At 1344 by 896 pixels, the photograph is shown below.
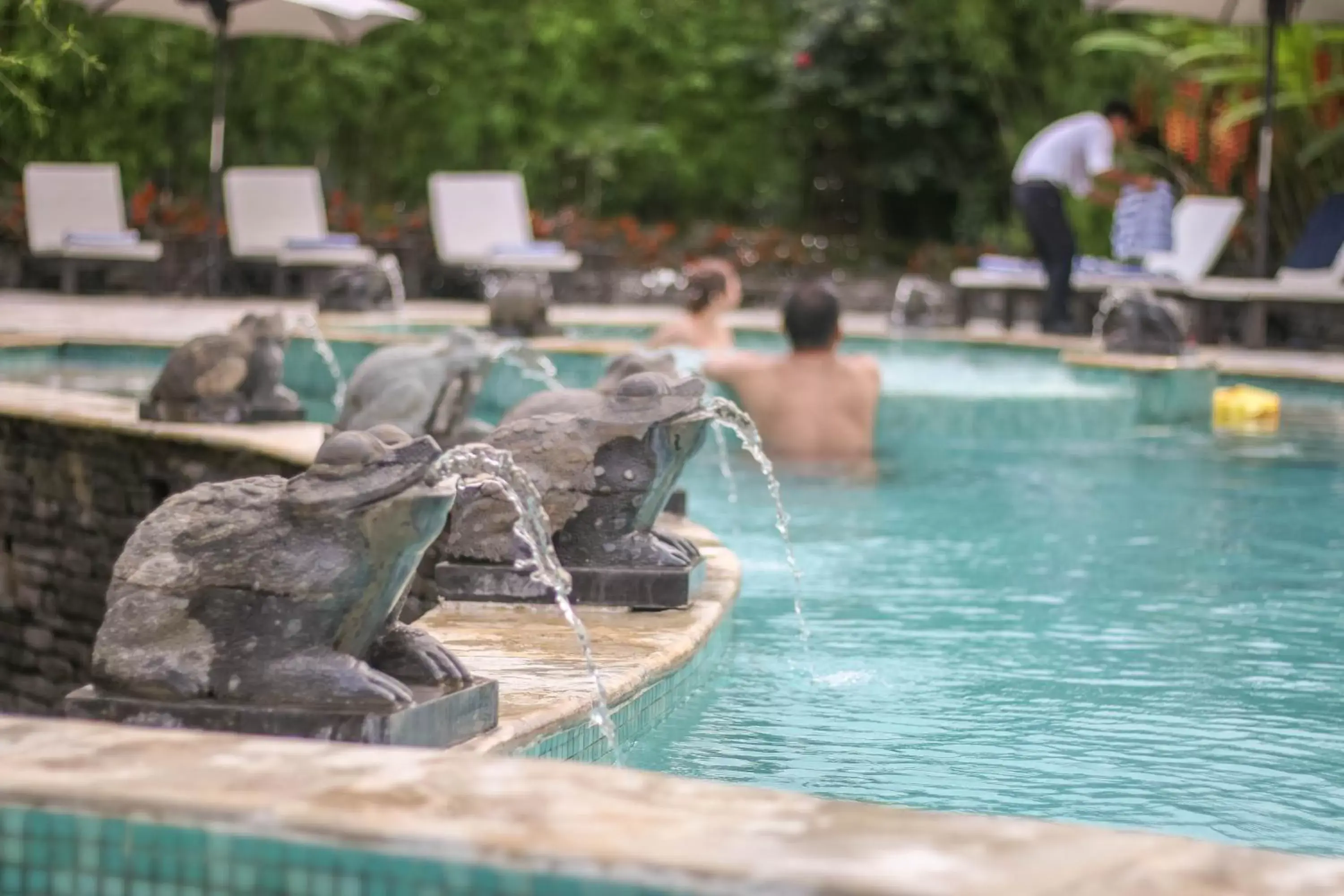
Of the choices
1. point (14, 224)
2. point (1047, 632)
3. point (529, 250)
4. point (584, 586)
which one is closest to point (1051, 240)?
point (529, 250)

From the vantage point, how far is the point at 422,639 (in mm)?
3467

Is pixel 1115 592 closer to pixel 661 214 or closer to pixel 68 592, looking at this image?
pixel 68 592

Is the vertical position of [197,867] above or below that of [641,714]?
above

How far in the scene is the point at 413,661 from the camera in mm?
3428

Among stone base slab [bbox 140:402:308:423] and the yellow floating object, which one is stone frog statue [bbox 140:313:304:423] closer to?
stone base slab [bbox 140:402:308:423]

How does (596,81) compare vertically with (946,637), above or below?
above

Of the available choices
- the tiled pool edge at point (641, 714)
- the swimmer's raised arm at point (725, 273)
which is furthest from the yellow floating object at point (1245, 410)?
the tiled pool edge at point (641, 714)

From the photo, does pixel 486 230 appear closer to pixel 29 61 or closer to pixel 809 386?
pixel 809 386

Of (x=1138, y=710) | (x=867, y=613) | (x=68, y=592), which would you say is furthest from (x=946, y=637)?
(x=68, y=592)

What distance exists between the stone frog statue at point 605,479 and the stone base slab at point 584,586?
0.04 metres

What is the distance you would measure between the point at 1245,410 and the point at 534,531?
23.6ft

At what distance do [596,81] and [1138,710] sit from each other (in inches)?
714

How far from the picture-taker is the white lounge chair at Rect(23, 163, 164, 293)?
709 inches

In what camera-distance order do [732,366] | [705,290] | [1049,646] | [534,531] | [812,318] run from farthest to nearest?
1. [705,290]
2. [732,366]
3. [812,318]
4. [1049,646]
5. [534,531]
